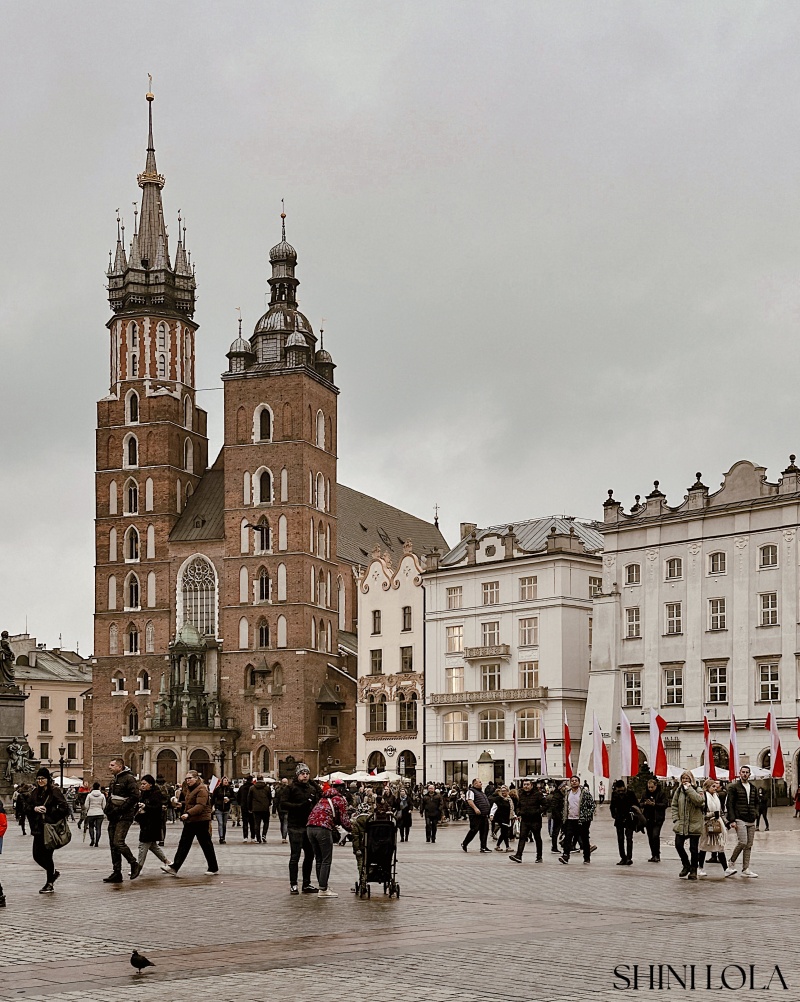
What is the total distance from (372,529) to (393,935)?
99.0 meters

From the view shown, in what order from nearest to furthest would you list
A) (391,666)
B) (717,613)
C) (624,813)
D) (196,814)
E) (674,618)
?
1. (196,814)
2. (624,813)
3. (717,613)
4. (674,618)
5. (391,666)

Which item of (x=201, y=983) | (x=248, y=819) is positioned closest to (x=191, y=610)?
(x=248, y=819)

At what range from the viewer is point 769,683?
6450cm

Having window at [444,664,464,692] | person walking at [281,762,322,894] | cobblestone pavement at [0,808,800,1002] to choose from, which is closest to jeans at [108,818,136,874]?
cobblestone pavement at [0,808,800,1002]

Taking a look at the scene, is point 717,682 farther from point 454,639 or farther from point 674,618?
point 454,639

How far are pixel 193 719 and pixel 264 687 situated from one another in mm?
4769

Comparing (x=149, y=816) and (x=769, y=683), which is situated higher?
(x=769, y=683)

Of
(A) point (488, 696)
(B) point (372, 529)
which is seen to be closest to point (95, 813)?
(A) point (488, 696)

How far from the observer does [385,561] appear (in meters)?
85.2

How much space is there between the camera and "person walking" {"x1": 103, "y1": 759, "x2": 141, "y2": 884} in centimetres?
2300

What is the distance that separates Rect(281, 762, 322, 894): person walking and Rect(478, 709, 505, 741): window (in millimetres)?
56031

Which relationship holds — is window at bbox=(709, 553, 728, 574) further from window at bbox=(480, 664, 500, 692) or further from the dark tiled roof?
the dark tiled roof

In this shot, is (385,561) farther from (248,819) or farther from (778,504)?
(248,819)

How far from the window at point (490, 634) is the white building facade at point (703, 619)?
293 inches
